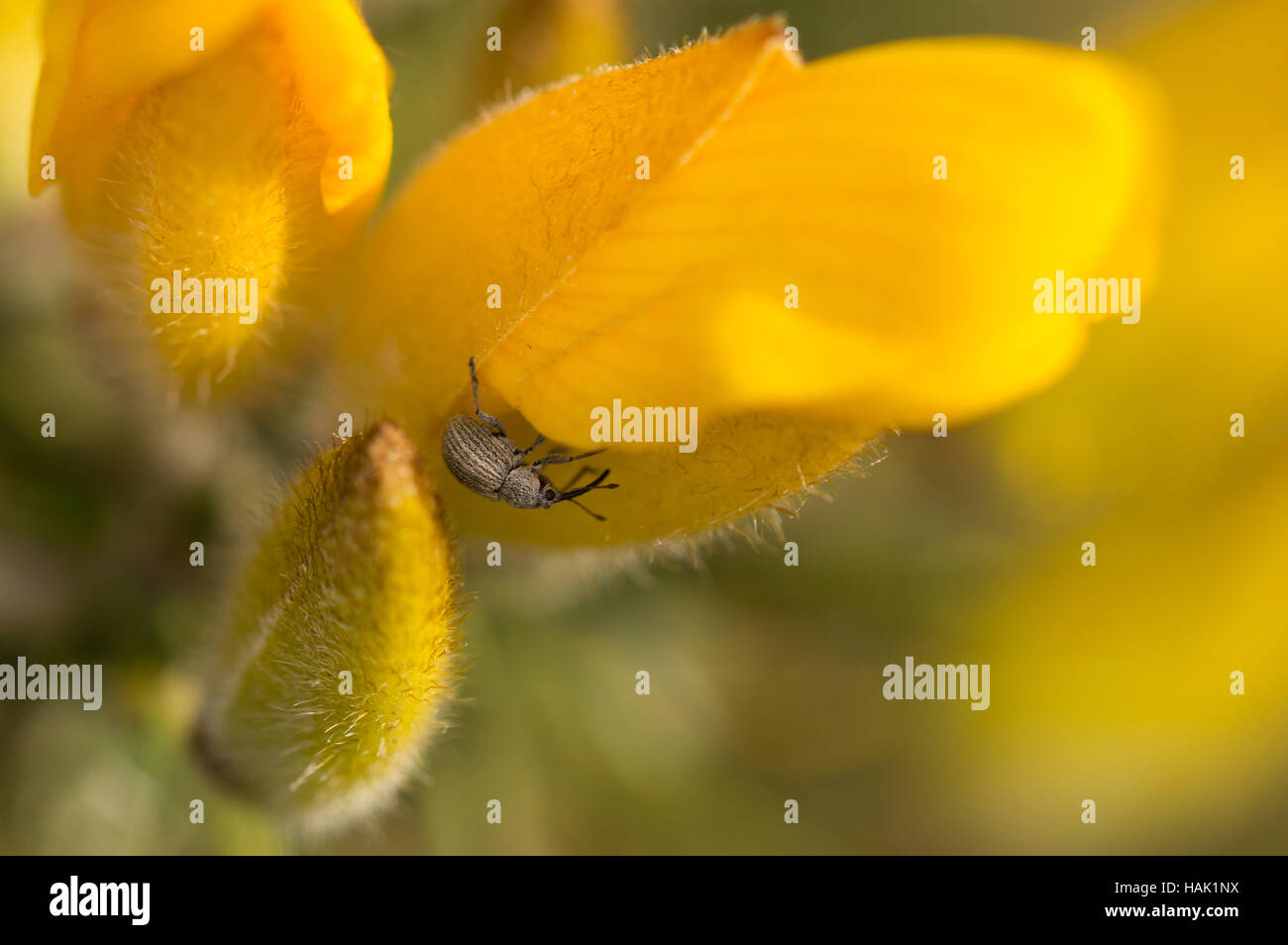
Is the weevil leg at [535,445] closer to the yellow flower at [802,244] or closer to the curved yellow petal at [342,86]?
the yellow flower at [802,244]

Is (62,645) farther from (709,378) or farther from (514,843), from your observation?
(709,378)

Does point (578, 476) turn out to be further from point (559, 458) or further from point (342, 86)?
point (342, 86)

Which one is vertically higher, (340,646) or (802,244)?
(802,244)

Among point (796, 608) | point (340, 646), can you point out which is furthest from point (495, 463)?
point (796, 608)

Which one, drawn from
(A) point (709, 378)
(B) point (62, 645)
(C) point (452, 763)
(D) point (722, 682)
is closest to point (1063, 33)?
(D) point (722, 682)

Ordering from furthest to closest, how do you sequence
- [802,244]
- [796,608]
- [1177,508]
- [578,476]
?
[796,608], [1177,508], [578,476], [802,244]

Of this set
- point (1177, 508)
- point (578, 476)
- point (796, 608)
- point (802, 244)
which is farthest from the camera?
point (796, 608)

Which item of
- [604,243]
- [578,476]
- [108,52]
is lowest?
[578,476]
